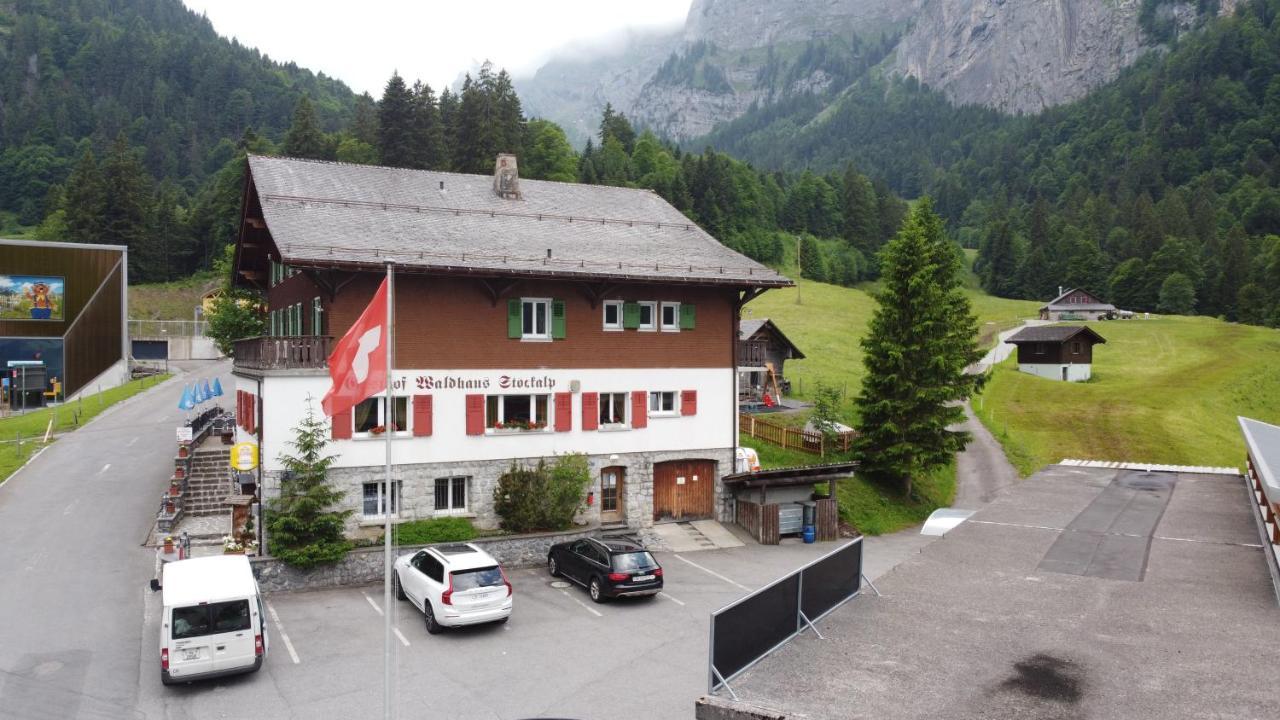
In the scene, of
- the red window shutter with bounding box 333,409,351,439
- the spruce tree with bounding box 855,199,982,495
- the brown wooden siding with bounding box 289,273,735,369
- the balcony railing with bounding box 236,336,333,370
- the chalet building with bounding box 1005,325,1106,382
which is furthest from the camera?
the chalet building with bounding box 1005,325,1106,382

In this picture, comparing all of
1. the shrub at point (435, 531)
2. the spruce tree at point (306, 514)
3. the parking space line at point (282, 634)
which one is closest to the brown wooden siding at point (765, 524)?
the shrub at point (435, 531)

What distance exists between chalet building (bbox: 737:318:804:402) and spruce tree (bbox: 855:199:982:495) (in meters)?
11.0

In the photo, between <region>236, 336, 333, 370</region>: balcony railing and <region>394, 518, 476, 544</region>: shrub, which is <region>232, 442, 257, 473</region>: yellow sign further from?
<region>394, 518, 476, 544</region>: shrub

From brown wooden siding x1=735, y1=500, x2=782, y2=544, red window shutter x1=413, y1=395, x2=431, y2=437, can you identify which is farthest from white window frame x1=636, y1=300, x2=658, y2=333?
red window shutter x1=413, y1=395, x2=431, y2=437

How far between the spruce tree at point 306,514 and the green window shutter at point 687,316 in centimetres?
1300

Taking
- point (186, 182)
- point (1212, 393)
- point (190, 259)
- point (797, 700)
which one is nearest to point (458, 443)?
point (797, 700)

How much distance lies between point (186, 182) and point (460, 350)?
155147mm

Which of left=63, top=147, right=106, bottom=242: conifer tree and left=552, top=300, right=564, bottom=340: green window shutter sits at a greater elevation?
left=63, top=147, right=106, bottom=242: conifer tree

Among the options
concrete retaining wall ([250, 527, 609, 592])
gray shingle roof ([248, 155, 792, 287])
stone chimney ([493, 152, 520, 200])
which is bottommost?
concrete retaining wall ([250, 527, 609, 592])

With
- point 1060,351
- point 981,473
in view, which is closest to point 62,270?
point 981,473

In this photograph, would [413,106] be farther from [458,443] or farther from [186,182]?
[186,182]

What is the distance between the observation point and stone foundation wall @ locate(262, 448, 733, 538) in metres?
25.3

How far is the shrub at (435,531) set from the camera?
25.2 m

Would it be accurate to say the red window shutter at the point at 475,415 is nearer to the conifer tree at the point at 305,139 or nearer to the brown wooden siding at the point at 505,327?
the brown wooden siding at the point at 505,327
